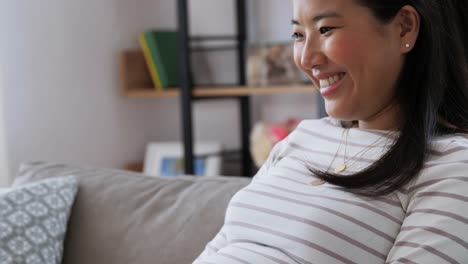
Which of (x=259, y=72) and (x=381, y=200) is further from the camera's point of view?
(x=259, y=72)

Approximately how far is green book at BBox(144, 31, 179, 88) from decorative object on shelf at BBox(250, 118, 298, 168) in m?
0.51

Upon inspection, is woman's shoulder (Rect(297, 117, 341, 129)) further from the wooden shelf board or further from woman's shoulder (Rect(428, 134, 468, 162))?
the wooden shelf board

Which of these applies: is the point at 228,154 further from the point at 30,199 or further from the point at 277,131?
the point at 30,199

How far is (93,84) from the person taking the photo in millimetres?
3248

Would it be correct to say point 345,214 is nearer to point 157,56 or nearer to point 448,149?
point 448,149

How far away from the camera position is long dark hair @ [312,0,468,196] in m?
1.17

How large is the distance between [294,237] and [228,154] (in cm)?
220

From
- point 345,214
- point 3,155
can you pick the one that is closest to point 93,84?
point 3,155

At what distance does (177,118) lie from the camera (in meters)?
3.73

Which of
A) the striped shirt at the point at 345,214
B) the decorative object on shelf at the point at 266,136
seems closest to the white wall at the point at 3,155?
the decorative object on shelf at the point at 266,136

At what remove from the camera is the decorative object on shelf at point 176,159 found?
330 centimetres

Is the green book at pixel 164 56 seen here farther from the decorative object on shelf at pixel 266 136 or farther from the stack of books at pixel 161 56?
the decorative object on shelf at pixel 266 136

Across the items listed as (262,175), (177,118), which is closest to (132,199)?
(262,175)

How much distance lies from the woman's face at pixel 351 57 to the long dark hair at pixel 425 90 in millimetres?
22
